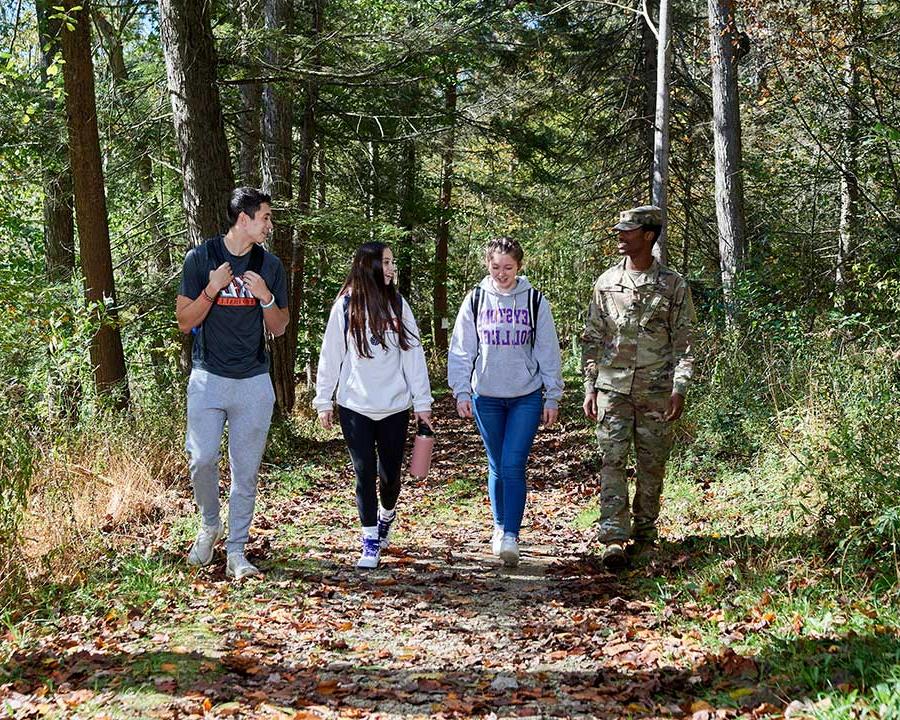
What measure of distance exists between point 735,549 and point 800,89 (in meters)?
9.53

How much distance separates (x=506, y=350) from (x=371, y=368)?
0.95m

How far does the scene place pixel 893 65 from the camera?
Result: 36.4ft

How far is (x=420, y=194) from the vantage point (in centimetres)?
2330

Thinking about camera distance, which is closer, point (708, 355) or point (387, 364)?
point (387, 364)

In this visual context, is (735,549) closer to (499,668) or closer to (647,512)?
(647,512)

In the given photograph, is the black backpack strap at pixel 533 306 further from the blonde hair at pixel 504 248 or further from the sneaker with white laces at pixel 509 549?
the sneaker with white laces at pixel 509 549

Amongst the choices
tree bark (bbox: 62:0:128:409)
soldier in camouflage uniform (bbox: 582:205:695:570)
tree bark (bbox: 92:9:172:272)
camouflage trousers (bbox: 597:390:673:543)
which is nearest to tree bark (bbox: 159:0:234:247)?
tree bark (bbox: 62:0:128:409)

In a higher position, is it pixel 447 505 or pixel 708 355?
pixel 708 355

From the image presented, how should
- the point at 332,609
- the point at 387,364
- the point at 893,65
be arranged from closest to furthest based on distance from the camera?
the point at 332,609, the point at 387,364, the point at 893,65

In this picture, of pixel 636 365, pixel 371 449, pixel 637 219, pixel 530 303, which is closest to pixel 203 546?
pixel 371 449

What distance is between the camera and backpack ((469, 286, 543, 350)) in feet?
20.6

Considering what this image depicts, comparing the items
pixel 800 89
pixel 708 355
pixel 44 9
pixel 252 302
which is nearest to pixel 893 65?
pixel 800 89

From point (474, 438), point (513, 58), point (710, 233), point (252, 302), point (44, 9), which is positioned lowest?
point (474, 438)

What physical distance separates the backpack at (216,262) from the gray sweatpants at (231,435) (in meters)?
0.17
